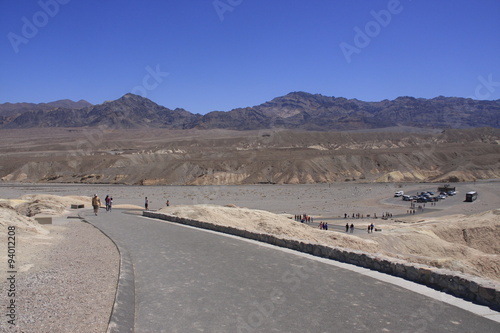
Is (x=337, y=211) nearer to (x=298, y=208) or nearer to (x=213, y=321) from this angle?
(x=298, y=208)

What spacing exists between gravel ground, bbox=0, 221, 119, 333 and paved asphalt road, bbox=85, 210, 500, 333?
1.95ft

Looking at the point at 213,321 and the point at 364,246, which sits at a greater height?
the point at 213,321

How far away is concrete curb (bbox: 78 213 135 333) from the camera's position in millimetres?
5848

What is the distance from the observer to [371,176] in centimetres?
9712

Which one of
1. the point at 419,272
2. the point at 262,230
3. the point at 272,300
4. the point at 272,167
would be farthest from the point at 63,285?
the point at 272,167

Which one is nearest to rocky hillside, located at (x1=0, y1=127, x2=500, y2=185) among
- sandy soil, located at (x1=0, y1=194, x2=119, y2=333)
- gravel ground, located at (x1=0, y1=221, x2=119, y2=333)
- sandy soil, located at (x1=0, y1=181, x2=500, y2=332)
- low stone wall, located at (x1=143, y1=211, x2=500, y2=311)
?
sandy soil, located at (x1=0, y1=181, x2=500, y2=332)

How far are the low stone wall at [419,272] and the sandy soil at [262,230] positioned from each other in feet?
17.3

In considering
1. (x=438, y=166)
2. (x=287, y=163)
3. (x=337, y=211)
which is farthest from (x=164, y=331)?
(x=438, y=166)

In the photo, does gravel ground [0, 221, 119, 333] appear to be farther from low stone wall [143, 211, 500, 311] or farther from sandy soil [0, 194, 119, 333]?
low stone wall [143, 211, 500, 311]

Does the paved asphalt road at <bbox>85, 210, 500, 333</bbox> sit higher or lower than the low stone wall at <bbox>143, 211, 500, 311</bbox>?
lower

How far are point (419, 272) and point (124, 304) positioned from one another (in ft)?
18.7

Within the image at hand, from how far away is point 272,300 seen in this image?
24.2 ft

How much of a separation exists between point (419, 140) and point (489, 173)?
68.3 m

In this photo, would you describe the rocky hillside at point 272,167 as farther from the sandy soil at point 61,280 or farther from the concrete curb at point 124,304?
the concrete curb at point 124,304
